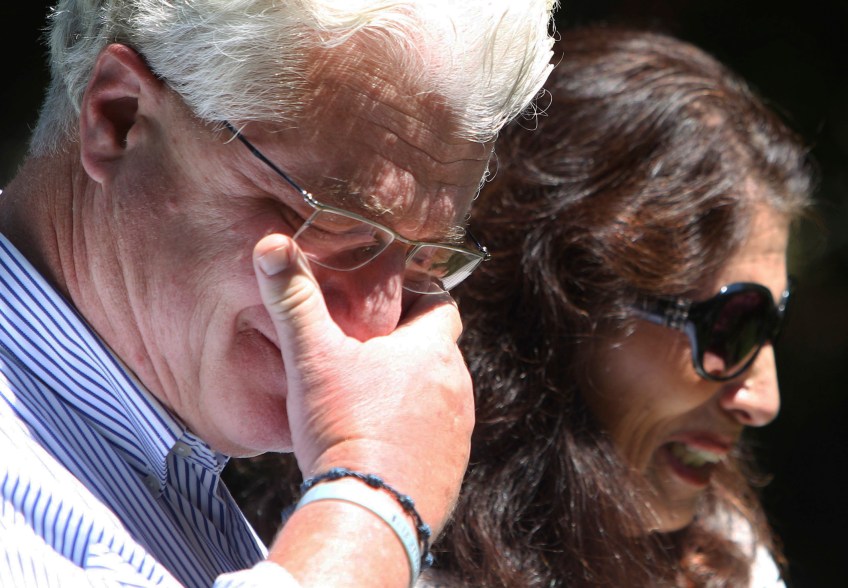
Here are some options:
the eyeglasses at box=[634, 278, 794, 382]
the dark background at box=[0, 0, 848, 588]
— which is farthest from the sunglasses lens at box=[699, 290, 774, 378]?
the dark background at box=[0, 0, 848, 588]

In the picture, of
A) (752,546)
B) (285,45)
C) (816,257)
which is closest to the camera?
(285,45)

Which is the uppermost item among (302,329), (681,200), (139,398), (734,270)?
(302,329)

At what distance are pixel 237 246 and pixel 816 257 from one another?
3003 millimetres

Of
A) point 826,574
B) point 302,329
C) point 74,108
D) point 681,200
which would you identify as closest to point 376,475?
point 302,329

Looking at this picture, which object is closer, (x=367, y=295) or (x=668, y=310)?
(x=367, y=295)

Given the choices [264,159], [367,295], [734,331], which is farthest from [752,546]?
[264,159]

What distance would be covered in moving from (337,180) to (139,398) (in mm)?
490

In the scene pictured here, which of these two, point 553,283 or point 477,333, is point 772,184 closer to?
point 553,283

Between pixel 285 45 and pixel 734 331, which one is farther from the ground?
pixel 285 45

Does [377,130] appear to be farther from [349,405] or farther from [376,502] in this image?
[376,502]

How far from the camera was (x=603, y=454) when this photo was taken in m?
2.88

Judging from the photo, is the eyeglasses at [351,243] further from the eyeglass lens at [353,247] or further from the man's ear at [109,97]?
the man's ear at [109,97]

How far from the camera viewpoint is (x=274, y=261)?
154cm

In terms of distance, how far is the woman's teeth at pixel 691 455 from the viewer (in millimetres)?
3123
